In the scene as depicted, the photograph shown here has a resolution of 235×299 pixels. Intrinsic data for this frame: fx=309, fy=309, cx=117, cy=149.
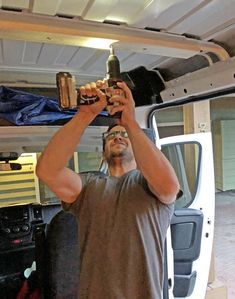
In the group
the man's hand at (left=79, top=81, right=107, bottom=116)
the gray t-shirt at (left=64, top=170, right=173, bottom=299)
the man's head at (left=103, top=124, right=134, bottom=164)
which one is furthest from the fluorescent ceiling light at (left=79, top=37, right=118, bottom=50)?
the gray t-shirt at (left=64, top=170, right=173, bottom=299)

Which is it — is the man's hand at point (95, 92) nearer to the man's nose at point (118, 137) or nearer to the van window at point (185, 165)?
the man's nose at point (118, 137)

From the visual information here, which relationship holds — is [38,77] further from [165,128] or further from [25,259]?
[165,128]

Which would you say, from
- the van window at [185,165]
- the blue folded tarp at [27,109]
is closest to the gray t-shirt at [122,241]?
the blue folded tarp at [27,109]

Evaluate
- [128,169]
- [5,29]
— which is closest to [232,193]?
[128,169]

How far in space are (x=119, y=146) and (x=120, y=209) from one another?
29 cm

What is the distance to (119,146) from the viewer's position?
1.35 metres

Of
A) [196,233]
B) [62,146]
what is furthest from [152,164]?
[196,233]

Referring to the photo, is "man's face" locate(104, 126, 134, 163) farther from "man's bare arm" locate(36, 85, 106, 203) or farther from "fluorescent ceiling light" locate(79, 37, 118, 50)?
"fluorescent ceiling light" locate(79, 37, 118, 50)

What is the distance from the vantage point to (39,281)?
1924 mm

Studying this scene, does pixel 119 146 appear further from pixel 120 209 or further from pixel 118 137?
pixel 120 209

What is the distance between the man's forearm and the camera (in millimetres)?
1104

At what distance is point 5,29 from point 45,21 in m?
0.14

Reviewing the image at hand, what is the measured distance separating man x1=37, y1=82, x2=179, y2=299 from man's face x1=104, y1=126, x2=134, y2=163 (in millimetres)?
142

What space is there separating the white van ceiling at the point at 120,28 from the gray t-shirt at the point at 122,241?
59 cm
